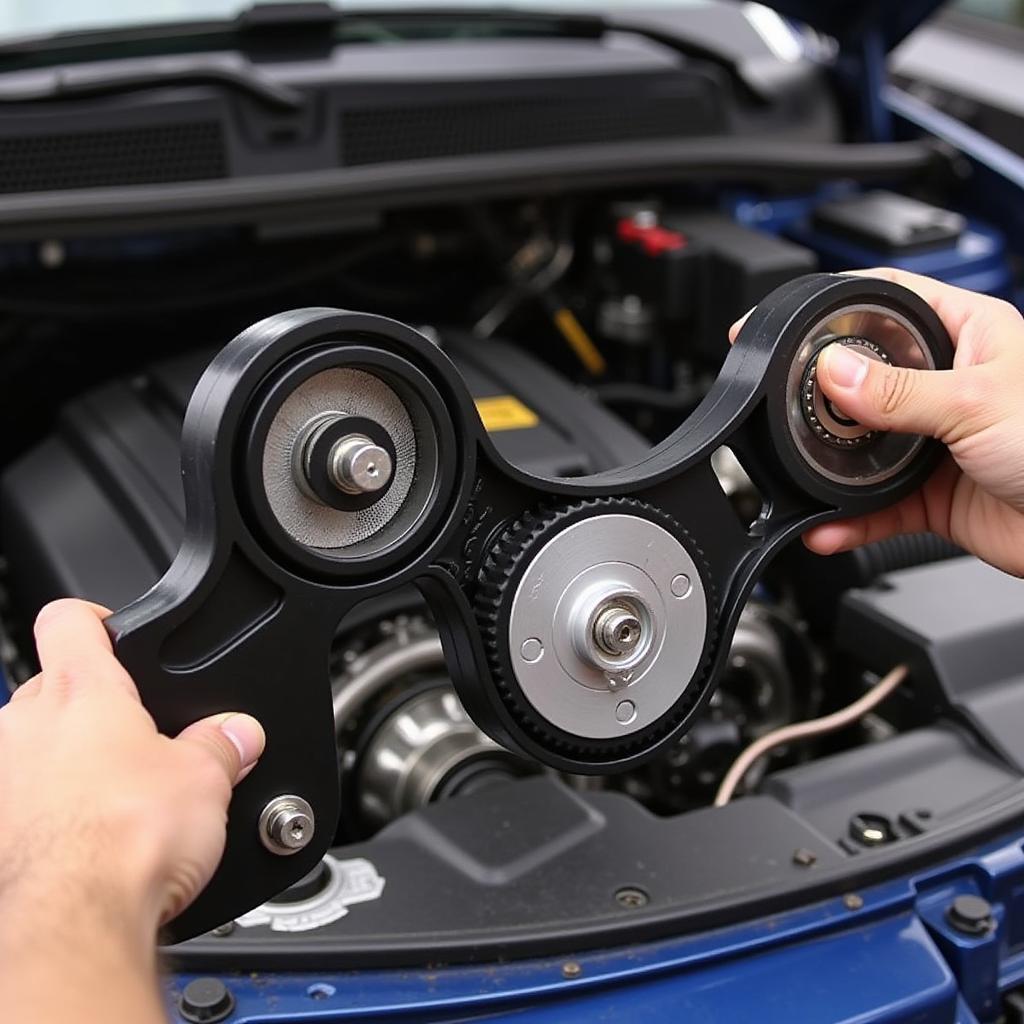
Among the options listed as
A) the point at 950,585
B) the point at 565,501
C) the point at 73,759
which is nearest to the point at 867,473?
the point at 565,501

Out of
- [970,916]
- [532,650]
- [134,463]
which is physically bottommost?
[970,916]

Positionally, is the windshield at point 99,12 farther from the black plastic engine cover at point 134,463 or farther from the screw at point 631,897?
the screw at point 631,897

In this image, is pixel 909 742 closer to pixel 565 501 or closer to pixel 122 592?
pixel 565 501

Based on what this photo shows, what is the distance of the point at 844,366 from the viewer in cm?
92

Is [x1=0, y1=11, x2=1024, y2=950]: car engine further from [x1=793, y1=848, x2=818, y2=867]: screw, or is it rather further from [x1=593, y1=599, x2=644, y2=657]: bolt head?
[x1=593, y1=599, x2=644, y2=657]: bolt head

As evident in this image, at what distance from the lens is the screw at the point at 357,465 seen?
2.55ft

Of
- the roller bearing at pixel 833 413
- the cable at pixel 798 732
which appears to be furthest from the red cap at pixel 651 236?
the roller bearing at pixel 833 413

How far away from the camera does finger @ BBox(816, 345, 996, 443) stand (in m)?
0.91

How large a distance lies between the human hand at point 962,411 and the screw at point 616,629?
0.18m

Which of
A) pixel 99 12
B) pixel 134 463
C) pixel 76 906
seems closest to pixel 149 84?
pixel 99 12

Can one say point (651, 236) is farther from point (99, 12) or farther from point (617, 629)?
point (617, 629)

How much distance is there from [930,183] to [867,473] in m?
1.11

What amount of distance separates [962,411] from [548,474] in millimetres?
414

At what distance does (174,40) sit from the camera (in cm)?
161
